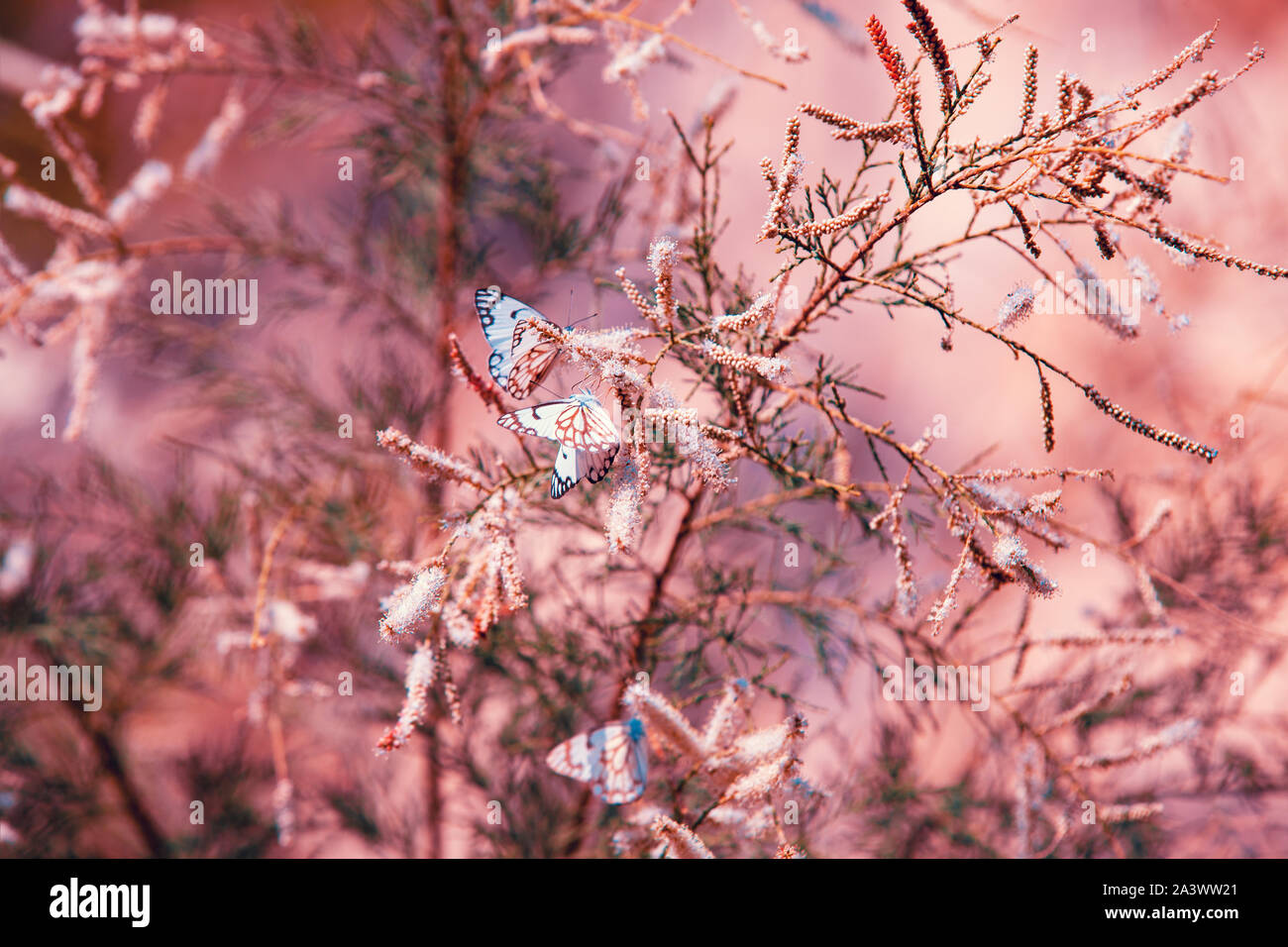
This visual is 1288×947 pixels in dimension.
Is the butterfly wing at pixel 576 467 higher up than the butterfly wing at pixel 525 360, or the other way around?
the butterfly wing at pixel 525 360

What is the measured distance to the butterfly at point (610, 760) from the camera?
0.48 m

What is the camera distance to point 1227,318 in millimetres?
1301

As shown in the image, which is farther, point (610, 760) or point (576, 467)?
point (610, 760)

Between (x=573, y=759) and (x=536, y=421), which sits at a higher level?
(x=536, y=421)

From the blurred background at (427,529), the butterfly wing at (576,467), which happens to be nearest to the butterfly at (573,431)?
the butterfly wing at (576,467)

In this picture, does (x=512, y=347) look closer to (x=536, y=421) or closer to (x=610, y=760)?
(x=536, y=421)

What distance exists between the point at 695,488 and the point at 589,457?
150mm

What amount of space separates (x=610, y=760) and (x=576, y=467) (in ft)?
0.76

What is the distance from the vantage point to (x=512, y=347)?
1.30ft

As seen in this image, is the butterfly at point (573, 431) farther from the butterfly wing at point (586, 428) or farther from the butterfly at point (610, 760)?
the butterfly at point (610, 760)

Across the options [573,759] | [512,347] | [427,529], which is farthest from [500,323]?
[427,529]

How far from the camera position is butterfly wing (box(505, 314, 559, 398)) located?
0.39 m

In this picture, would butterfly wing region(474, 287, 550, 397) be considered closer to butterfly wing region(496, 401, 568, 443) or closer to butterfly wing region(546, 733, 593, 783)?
butterfly wing region(496, 401, 568, 443)
